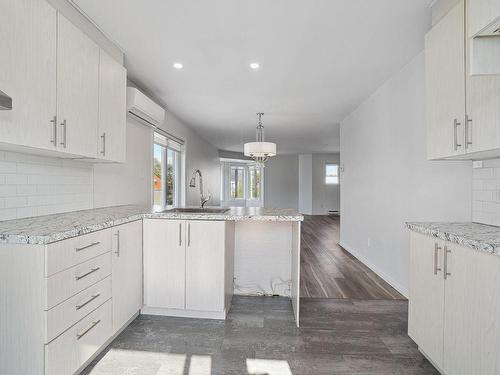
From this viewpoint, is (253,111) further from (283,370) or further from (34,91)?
(283,370)

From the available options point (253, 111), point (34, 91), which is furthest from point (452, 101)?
point (253, 111)

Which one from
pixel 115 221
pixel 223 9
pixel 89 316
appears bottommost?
pixel 89 316

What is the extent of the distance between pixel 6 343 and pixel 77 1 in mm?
2196

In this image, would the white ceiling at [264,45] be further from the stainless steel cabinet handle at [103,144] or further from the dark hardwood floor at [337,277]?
the dark hardwood floor at [337,277]

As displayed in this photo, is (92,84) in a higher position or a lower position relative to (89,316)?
higher

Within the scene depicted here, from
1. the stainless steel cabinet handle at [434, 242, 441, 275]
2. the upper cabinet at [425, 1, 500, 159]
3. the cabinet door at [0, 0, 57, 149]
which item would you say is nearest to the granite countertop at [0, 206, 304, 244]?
the cabinet door at [0, 0, 57, 149]

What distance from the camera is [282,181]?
1195cm

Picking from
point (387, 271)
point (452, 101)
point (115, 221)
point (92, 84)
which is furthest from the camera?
point (387, 271)

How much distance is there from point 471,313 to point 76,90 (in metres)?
2.74

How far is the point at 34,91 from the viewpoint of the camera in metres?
1.61

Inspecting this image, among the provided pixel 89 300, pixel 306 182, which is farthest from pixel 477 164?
pixel 306 182

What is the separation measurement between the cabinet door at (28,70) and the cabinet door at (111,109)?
525mm

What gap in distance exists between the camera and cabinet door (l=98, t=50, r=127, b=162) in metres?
2.29

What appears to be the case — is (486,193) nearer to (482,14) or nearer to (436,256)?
(436,256)
